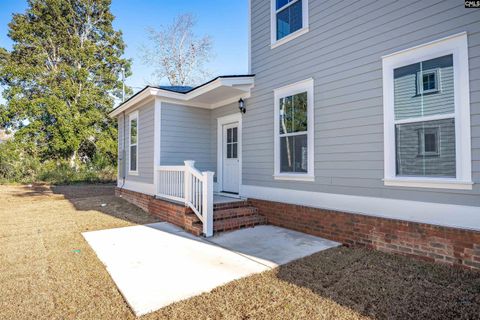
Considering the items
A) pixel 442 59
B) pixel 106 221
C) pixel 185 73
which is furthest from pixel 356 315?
pixel 185 73

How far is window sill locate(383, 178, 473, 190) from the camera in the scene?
11.0ft

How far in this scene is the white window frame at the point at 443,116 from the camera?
334 centimetres

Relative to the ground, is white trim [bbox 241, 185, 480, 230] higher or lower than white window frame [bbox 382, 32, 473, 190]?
lower

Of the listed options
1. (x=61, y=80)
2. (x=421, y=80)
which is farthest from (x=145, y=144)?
(x=61, y=80)

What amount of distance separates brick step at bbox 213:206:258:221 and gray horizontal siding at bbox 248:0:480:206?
2.39 ft

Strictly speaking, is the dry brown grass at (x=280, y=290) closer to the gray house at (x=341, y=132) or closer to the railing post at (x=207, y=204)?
the gray house at (x=341, y=132)

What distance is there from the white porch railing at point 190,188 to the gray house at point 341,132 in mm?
26

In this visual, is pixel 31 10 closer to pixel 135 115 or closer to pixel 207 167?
pixel 135 115

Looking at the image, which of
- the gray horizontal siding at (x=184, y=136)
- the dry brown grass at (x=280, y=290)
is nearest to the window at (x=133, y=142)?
the gray horizontal siding at (x=184, y=136)

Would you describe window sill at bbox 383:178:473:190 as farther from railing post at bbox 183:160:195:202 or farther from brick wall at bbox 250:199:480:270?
railing post at bbox 183:160:195:202

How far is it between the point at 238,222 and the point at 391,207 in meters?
2.79

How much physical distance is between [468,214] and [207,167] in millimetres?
5838

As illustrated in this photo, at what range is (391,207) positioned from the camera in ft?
13.1

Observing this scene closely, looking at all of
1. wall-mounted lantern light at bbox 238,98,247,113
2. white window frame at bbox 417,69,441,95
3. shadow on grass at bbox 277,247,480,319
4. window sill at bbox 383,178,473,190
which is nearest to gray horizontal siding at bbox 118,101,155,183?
wall-mounted lantern light at bbox 238,98,247,113
